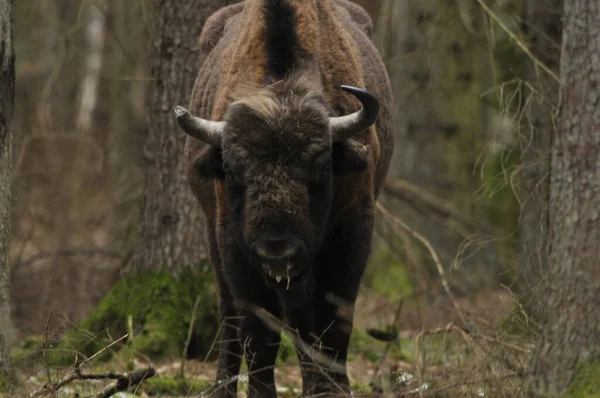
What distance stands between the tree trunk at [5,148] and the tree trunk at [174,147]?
2329 millimetres

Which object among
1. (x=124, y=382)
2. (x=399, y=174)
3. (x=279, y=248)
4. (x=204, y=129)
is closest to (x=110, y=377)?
(x=124, y=382)

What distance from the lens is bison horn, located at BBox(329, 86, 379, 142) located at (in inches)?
264

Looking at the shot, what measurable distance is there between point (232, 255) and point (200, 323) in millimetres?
2361

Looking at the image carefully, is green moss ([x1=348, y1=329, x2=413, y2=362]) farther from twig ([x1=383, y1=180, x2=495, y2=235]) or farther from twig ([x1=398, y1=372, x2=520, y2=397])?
twig ([x1=398, y1=372, x2=520, y2=397])

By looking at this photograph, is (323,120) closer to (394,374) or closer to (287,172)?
(287,172)

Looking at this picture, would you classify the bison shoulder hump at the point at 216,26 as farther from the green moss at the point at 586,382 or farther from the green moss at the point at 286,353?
the green moss at the point at 586,382

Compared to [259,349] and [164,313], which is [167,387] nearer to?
[259,349]

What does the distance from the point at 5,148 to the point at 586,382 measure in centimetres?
401

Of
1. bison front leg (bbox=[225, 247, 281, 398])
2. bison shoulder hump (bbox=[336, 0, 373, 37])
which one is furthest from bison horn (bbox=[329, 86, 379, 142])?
bison shoulder hump (bbox=[336, 0, 373, 37])

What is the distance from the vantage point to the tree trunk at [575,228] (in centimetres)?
543

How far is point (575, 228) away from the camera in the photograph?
5562mm

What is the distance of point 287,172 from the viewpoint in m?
6.49

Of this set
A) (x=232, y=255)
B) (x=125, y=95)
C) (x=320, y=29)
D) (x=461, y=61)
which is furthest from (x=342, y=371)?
(x=125, y=95)

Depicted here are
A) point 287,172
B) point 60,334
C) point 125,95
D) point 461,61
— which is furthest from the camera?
point 125,95
